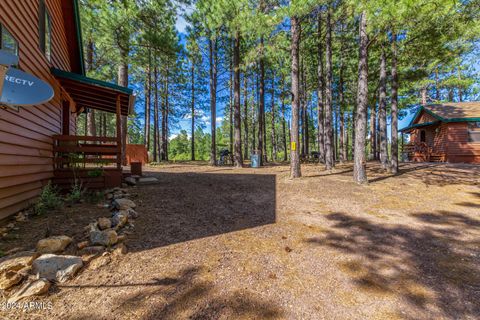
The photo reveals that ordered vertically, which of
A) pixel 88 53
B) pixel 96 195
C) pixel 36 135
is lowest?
pixel 96 195

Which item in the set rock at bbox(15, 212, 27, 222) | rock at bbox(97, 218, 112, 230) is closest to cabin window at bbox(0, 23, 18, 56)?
rock at bbox(15, 212, 27, 222)

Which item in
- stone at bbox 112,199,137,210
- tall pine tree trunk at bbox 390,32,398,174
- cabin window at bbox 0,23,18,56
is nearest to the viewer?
cabin window at bbox 0,23,18,56

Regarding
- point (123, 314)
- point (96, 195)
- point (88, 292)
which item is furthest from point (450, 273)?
point (96, 195)

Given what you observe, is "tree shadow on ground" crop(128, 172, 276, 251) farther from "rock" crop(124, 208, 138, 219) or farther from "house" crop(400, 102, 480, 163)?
"house" crop(400, 102, 480, 163)

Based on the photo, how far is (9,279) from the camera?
2180 mm

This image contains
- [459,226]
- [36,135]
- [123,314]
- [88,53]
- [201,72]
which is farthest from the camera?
[201,72]

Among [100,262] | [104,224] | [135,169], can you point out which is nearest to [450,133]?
[135,169]

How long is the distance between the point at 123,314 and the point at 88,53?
52.9 feet

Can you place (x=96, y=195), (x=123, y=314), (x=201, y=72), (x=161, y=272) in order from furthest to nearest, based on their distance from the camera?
(x=201, y=72)
(x=96, y=195)
(x=161, y=272)
(x=123, y=314)

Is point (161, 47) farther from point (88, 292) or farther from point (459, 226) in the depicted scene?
point (459, 226)

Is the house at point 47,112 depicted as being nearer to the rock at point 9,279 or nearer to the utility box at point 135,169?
the utility box at point 135,169

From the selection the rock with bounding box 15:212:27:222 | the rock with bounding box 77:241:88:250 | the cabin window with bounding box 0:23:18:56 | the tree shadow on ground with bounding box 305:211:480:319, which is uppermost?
the cabin window with bounding box 0:23:18:56

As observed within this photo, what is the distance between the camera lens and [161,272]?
8.43 feet

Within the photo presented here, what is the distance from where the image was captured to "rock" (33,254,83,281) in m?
2.33
